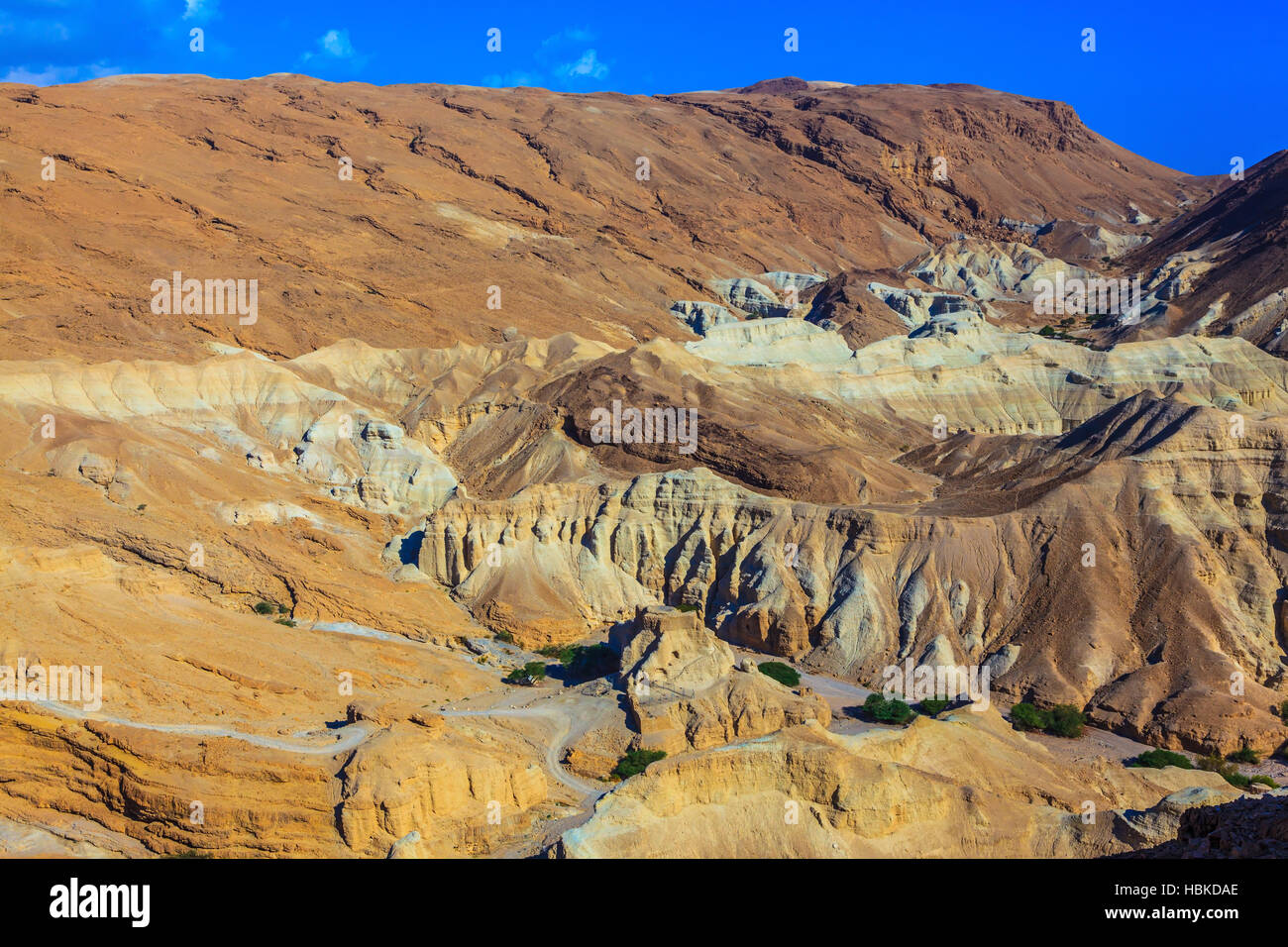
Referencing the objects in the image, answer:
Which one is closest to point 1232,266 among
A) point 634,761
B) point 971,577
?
point 971,577

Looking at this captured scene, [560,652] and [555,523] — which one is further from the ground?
[555,523]

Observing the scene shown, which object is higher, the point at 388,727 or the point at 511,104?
the point at 511,104

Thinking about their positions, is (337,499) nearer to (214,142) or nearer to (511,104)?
(214,142)

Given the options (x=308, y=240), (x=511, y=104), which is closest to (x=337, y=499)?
(x=308, y=240)

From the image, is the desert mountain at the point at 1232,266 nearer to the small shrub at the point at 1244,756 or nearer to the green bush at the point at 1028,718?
the small shrub at the point at 1244,756

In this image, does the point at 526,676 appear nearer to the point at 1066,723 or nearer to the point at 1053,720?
the point at 1053,720
